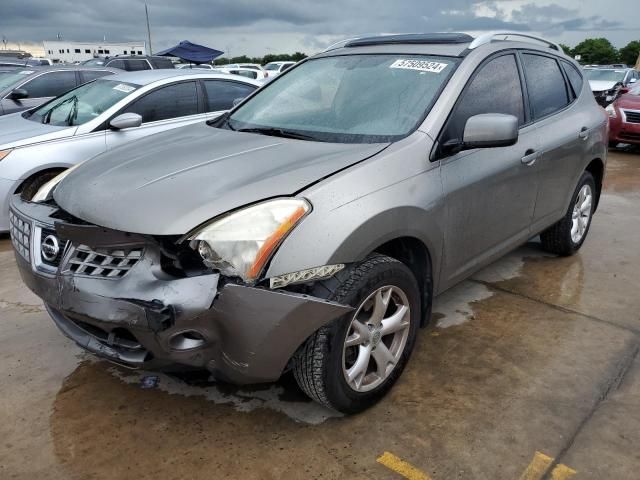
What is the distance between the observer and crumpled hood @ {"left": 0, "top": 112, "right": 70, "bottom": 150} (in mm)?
5055

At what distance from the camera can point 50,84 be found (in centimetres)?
791

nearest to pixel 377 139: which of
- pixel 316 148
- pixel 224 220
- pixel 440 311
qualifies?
pixel 316 148

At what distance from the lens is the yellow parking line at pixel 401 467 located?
215cm

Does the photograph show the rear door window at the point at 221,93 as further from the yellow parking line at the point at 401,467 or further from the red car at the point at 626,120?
the red car at the point at 626,120

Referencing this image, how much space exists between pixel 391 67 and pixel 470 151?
66 cm

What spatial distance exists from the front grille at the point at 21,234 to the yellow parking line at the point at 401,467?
175 cm

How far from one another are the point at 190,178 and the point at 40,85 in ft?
22.3

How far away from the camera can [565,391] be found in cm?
269

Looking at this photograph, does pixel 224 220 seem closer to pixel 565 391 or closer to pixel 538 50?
pixel 565 391

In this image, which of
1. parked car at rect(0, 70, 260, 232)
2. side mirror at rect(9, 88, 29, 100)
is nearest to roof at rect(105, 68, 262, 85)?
→ parked car at rect(0, 70, 260, 232)

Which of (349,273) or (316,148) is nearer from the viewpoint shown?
(349,273)

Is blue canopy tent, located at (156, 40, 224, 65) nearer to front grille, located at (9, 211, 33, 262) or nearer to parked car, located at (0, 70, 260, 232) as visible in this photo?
parked car, located at (0, 70, 260, 232)

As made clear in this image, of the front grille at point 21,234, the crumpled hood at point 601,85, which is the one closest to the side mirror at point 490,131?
the front grille at point 21,234

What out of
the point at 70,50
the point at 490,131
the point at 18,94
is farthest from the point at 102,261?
the point at 70,50
